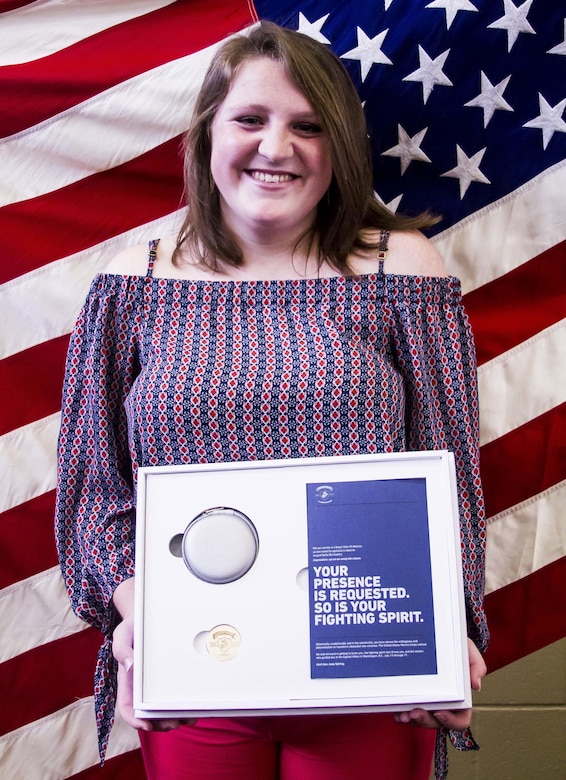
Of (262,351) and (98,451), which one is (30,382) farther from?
(262,351)

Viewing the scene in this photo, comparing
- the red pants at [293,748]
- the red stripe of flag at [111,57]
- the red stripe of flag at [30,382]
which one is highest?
the red stripe of flag at [111,57]

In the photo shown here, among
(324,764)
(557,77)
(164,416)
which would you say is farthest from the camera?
(557,77)

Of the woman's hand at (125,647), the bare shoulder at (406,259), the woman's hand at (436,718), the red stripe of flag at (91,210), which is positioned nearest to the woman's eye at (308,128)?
the bare shoulder at (406,259)

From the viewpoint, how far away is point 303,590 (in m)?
1.03

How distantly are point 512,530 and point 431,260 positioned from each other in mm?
678

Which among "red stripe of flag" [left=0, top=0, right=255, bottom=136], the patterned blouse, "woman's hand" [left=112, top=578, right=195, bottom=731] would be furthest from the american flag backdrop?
"woman's hand" [left=112, top=578, right=195, bottom=731]

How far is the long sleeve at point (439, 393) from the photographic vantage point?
4.43 feet

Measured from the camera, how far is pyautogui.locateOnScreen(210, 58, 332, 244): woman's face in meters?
1.37

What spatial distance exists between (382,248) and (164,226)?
60 cm

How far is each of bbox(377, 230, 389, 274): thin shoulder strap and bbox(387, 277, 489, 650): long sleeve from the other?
0.13ft

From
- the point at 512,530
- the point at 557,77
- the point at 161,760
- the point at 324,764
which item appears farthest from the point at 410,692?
the point at 557,77

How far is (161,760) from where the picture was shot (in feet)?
4.19

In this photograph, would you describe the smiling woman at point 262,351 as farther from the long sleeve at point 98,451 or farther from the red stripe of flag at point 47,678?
the red stripe of flag at point 47,678

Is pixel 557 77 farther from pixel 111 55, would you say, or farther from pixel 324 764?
pixel 324 764
